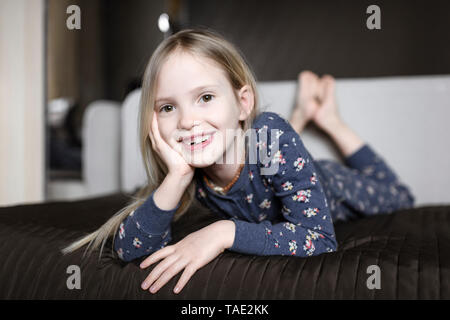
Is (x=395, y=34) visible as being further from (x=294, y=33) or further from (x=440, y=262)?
(x=440, y=262)

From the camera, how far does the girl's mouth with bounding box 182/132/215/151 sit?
0.71 m

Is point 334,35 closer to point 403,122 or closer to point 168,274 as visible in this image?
point 403,122

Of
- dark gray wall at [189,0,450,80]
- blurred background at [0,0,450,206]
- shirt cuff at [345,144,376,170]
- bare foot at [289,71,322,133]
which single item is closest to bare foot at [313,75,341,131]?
bare foot at [289,71,322,133]

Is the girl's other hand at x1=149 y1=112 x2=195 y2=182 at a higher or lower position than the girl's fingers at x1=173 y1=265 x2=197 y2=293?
higher

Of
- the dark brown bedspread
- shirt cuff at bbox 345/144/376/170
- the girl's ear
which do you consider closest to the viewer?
the dark brown bedspread

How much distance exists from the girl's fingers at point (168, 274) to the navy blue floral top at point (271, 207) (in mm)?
90

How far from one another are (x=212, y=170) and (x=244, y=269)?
0.29 metres

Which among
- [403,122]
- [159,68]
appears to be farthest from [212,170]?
[403,122]

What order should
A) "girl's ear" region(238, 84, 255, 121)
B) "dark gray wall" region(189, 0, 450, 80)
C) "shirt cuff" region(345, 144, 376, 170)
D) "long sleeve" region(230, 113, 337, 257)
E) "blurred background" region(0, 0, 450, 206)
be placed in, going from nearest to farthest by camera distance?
1. "long sleeve" region(230, 113, 337, 257)
2. "girl's ear" region(238, 84, 255, 121)
3. "shirt cuff" region(345, 144, 376, 170)
4. "blurred background" region(0, 0, 450, 206)
5. "dark gray wall" region(189, 0, 450, 80)

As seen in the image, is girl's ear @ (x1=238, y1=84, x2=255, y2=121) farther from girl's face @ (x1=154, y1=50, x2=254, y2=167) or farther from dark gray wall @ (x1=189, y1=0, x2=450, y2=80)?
dark gray wall @ (x1=189, y1=0, x2=450, y2=80)

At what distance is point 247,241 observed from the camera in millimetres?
649

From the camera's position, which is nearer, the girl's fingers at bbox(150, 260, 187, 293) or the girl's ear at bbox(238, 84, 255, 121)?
the girl's fingers at bbox(150, 260, 187, 293)

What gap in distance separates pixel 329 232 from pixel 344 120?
2.57 ft

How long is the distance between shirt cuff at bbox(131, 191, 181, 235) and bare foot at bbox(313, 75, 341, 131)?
805 millimetres
